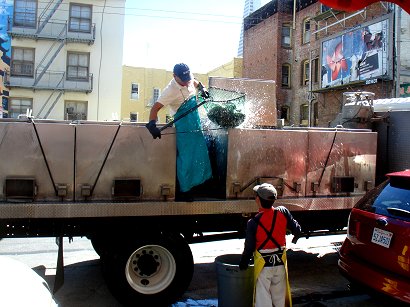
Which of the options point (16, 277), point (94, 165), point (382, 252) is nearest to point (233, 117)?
point (94, 165)

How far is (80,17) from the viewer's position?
30.0 m

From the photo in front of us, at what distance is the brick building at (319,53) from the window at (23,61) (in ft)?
52.6

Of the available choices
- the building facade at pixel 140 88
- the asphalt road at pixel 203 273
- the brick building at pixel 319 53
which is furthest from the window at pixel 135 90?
the asphalt road at pixel 203 273

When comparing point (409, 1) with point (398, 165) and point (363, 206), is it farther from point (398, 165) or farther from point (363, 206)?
point (398, 165)

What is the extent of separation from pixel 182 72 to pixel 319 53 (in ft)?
71.0

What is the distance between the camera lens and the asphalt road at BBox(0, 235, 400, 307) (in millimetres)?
5464

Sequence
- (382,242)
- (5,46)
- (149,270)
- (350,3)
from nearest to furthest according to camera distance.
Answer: (382,242)
(350,3)
(149,270)
(5,46)

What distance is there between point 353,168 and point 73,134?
3.78 m

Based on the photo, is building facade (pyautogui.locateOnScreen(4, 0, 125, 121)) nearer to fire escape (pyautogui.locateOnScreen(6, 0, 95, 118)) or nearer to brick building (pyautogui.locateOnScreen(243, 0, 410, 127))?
fire escape (pyautogui.locateOnScreen(6, 0, 95, 118))

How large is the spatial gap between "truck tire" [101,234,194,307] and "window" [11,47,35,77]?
2735cm

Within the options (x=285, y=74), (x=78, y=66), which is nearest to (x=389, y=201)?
(x=285, y=74)

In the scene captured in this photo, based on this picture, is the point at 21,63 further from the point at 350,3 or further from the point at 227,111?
the point at 350,3

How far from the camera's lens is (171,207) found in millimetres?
5055

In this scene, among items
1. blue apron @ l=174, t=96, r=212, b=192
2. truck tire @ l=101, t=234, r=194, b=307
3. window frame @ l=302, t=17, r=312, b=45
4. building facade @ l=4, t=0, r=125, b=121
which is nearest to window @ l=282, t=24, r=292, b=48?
window frame @ l=302, t=17, r=312, b=45
